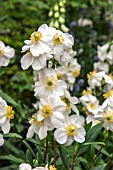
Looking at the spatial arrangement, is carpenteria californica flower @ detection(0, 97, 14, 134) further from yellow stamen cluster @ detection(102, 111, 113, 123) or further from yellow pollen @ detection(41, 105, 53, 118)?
yellow stamen cluster @ detection(102, 111, 113, 123)

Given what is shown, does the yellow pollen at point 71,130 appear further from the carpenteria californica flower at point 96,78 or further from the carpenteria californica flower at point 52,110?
the carpenteria californica flower at point 96,78

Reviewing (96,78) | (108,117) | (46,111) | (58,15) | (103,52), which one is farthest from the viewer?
(58,15)

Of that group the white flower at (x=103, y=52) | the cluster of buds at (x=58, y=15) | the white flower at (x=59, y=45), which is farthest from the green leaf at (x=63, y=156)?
the cluster of buds at (x=58, y=15)

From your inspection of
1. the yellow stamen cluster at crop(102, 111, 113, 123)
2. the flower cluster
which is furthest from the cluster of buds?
the yellow stamen cluster at crop(102, 111, 113, 123)

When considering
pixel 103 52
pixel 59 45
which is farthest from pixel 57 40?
pixel 103 52

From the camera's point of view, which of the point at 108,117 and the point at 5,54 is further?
the point at 5,54

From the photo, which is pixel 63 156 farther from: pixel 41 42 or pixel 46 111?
pixel 41 42

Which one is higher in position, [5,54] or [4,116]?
[5,54]
